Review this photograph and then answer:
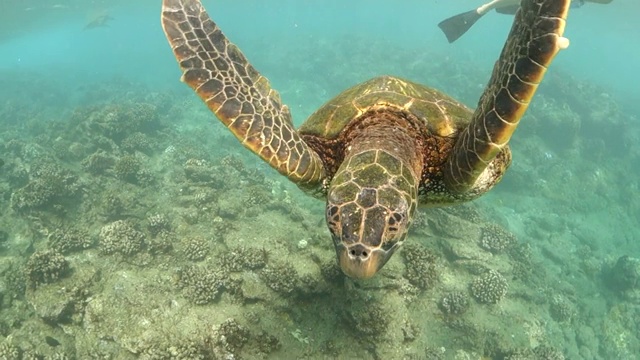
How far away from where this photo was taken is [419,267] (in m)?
6.75

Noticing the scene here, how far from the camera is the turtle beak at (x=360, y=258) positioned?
2385 mm

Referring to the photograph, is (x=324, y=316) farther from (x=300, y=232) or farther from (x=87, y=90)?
(x=87, y=90)

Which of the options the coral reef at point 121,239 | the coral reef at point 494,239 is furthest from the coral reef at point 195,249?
the coral reef at point 494,239

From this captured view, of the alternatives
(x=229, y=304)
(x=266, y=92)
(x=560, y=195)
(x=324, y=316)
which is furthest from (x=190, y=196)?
(x=560, y=195)

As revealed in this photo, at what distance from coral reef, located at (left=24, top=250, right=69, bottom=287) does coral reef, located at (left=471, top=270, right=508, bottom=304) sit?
7920 millimetres

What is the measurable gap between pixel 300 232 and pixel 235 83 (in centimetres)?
483

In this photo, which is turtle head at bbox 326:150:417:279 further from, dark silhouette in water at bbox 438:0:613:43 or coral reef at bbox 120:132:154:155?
coral reef at bbox 120:132:154:155

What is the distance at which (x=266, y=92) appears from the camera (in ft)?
12.6

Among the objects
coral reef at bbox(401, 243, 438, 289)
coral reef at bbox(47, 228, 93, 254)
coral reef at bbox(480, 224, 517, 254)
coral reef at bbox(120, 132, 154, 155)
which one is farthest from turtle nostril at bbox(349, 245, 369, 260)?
coral reef at bbox(120, 132, 154, 155)

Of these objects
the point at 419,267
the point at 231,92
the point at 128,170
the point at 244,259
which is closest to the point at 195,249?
the point at 244,259

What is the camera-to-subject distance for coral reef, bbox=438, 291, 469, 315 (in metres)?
6.86

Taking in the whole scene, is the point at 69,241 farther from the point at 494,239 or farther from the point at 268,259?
the point at 494,239

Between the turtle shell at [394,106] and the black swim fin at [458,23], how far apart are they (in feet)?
26.0

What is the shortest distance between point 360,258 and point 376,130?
1.57 meters
